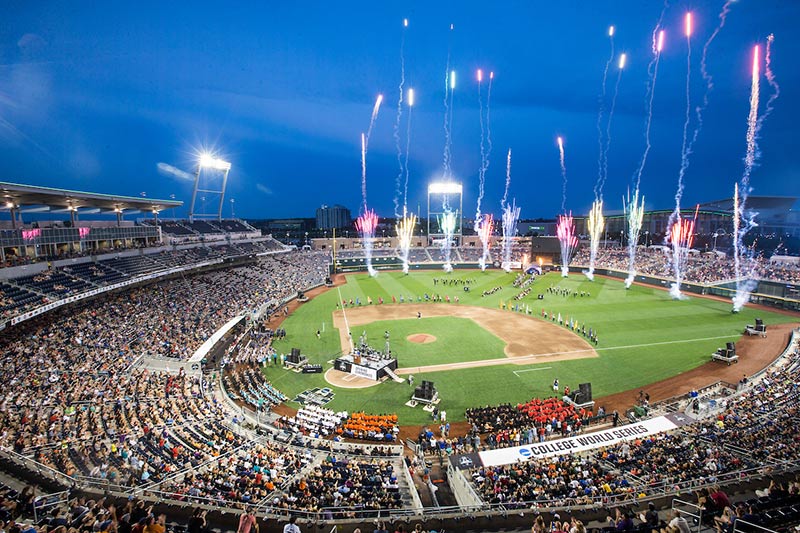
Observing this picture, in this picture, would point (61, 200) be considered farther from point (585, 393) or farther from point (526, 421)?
point (585, 393)

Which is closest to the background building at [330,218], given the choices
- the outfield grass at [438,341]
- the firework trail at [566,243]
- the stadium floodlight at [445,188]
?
the stadium floodlight at [445,188]

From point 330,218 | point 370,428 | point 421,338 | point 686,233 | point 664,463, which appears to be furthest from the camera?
point 330,218

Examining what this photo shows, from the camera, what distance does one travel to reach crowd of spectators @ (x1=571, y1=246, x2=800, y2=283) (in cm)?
5095

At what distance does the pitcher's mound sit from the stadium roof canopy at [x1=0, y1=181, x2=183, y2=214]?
1162 inches

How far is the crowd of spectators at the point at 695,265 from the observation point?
51.0m

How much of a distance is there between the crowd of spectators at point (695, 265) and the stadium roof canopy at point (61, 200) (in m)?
71.0

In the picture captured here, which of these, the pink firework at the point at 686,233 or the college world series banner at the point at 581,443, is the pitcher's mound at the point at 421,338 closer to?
the college world series banner at the point at 581,443

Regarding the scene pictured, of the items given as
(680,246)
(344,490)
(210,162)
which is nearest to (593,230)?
(680,246)

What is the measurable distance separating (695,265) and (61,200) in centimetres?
7894

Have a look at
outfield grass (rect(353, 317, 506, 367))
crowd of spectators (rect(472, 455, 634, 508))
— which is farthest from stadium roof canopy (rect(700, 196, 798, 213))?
crowd of spectators (rect(472, 455, 634, 508))

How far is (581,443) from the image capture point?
57.8ft

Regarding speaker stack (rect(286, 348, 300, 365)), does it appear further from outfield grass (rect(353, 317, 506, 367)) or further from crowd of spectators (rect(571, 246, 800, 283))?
crowd of spectators (rect(571, 246, 800, 283))

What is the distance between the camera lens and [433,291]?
2339 inches

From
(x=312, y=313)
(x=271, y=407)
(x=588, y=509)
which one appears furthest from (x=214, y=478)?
(x=312, y=313)
